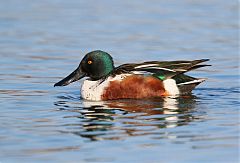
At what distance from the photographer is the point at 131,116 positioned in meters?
9.48

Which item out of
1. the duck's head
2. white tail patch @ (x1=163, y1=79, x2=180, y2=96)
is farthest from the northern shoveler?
the duck's head

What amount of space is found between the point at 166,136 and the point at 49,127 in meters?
1.28

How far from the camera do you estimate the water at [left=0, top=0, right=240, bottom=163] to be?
786 cm

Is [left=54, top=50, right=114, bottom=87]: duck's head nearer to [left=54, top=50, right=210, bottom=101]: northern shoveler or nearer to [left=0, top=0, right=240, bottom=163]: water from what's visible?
[left=54, top=50, right=210, bottom=101]: northern shoveler

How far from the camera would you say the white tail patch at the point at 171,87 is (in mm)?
11008

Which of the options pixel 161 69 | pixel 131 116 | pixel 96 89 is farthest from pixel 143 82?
pixel 131 116

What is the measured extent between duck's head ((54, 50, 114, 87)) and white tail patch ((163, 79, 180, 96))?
76 cm

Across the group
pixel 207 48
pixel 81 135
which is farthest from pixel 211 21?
pixel 81 135

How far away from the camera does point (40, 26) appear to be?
1727 centimetres

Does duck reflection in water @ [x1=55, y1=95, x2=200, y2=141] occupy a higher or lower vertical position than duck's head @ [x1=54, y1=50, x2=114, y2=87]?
lower

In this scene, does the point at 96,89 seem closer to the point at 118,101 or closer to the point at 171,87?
the point at 118,101

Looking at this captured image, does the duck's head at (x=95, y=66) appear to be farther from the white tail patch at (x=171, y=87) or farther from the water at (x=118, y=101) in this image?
the white tail patch at (x=171, y=87)

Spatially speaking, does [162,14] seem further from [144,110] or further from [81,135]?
[81,135]

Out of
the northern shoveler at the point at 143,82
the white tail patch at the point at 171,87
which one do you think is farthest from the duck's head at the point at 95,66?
the white tail patch at the point at 171,87
